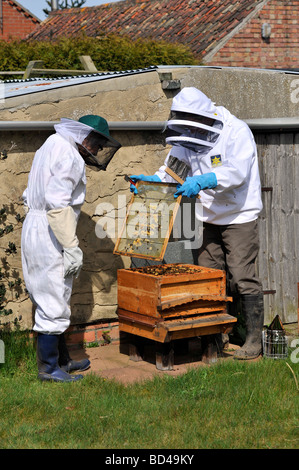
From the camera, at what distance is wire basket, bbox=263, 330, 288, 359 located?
6457 millimetres

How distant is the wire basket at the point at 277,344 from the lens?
21.2ft

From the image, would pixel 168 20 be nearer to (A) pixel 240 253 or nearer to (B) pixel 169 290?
(A) pixel 240 253

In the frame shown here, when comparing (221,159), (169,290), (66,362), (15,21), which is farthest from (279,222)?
(15,21)

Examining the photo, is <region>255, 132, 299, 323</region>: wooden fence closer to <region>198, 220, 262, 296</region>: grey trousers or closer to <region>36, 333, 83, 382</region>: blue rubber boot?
<region>198, 220, 262, 296</region>: grey trousers

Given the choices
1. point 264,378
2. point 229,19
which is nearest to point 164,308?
point 264,378

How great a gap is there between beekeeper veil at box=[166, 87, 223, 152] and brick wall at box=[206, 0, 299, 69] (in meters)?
14.9

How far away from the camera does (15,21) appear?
29328 mm

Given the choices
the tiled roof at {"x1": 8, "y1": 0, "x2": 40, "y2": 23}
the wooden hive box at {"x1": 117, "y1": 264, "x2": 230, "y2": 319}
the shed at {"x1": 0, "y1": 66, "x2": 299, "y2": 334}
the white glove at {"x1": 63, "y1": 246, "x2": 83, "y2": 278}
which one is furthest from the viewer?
the tiled roof at {"x1": 8, "y1": 0, "x2": 40, "y2": 23}

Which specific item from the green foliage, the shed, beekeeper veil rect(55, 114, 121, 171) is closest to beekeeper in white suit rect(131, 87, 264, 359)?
the shed

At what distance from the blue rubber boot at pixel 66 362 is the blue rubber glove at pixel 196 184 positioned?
62.1 inches

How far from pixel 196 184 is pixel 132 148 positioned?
1.19 m

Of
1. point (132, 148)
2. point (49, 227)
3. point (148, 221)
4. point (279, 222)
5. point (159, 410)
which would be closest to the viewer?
point (159, 410)

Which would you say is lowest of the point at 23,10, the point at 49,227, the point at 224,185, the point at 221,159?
the point at 49,227
